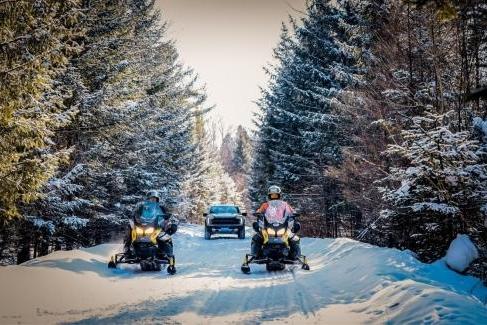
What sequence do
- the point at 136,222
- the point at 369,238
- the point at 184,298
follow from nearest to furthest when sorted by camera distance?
1. the point at 184,298
2. the point at 136,222
3. the point at 369,238

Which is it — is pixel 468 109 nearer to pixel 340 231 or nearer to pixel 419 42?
pixel 419 42

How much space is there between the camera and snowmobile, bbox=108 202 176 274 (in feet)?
38.2

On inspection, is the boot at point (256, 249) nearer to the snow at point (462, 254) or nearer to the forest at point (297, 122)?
the forest at point (297, 122)

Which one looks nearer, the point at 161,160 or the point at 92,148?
the point at 92,148

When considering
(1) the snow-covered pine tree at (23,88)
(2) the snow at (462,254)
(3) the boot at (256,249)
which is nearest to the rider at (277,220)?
(3) the boot at (256,249)

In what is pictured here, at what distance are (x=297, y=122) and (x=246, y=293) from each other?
17.1 m

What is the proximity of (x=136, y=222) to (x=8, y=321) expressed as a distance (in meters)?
5.71

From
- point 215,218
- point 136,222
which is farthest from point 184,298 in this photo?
point 215,218

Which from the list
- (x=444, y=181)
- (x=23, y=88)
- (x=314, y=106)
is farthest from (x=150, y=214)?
(x=314, y=106)

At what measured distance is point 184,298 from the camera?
27.1 ft

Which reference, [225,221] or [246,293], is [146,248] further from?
[225,221]

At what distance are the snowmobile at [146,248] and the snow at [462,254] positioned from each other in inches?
248

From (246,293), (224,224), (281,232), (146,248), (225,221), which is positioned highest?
(225,221)

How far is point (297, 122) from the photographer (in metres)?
25.0
